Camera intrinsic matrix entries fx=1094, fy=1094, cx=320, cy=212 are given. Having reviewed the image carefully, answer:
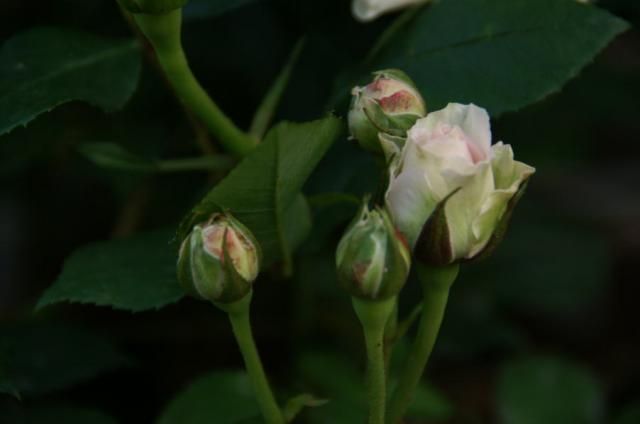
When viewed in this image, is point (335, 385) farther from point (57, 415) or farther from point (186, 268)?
point (186, 268)

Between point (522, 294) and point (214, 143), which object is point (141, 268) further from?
point (522, 294)

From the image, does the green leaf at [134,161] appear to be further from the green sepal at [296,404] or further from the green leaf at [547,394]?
the green leaf at [547,394]

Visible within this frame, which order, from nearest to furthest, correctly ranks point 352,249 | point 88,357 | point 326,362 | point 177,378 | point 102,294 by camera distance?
point 352,249 < point 102,294 < point 88,357 < point 326,362 < point 177,378

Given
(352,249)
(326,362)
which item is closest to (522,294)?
(326,362)

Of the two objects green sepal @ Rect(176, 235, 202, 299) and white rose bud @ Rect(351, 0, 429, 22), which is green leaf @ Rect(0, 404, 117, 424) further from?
white rose bud @ Rect(351, 0, 429, 22)

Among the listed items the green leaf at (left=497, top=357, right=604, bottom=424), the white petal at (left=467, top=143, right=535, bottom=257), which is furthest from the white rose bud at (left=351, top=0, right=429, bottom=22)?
the green leaf at (left=497, top=357, right=604, bottom=424)

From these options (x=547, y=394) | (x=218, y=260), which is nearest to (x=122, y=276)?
(x=218, y=260)
